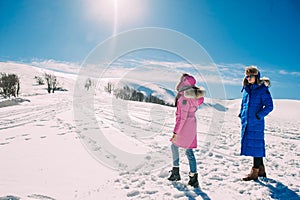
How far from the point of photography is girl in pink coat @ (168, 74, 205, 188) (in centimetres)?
413

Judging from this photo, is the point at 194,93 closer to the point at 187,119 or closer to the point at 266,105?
the point at 187,119

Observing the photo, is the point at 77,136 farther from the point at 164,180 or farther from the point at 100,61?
the point at 164,180

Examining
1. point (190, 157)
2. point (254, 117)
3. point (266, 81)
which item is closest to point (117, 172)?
point (190, 157)

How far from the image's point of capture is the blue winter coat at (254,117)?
4.38m

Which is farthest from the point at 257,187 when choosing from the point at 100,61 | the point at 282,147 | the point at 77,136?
the point at 100,61

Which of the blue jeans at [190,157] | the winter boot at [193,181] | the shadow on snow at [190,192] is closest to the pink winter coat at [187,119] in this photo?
the blue jeans at [190,157]

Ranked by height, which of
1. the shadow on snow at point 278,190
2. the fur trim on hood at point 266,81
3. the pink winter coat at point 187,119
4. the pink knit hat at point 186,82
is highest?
the fur trim on hood at point 266,81

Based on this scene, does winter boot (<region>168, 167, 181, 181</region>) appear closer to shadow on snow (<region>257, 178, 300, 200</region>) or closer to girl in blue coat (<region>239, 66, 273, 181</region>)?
girl in blue coat (<region>239, 66, 273, 181</region>)

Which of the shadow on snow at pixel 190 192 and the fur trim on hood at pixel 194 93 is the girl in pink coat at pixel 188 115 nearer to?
the fur trim on hood at pixel 194 93

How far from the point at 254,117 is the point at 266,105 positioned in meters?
0.32

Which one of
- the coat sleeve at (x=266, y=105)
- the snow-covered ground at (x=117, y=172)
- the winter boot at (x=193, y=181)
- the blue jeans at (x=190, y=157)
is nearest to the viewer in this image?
the snow-covered ground at (x=117, y=172)

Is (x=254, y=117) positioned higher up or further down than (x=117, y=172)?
higher up

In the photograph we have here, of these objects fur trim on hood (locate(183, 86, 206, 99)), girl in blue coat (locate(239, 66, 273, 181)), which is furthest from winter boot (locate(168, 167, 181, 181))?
fur trim on hood (locate(183, 86, 206, 99))

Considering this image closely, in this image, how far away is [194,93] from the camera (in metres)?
4.10
